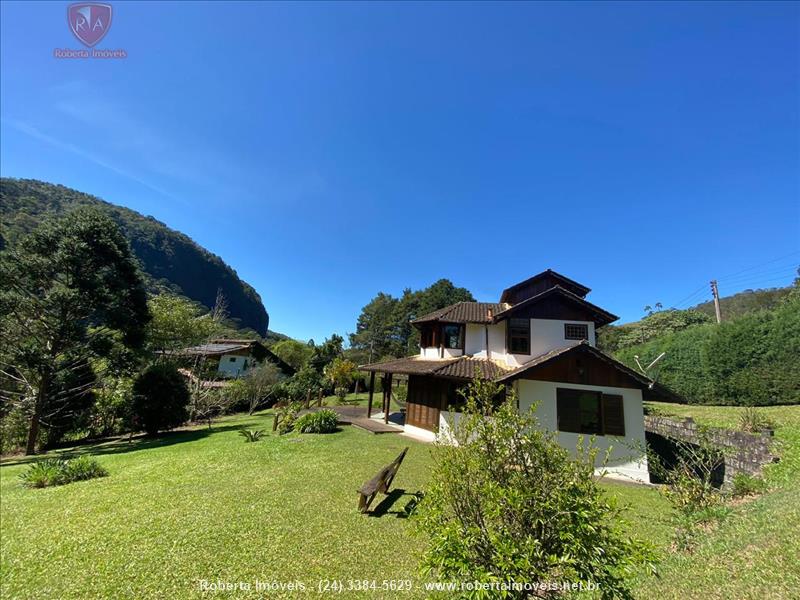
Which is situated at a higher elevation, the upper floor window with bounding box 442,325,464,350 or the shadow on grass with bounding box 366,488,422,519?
the upper floor window with bounding box 442,325,464,350

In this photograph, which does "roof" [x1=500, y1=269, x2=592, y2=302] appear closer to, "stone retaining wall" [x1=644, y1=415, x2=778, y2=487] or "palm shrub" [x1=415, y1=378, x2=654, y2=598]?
"stone retaining wall" [x1=644, y1=415, x2=778, y2=487]

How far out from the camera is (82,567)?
4.91 meters

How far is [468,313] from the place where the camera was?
1739 centimetres

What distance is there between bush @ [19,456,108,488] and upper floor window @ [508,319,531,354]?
16.0 m

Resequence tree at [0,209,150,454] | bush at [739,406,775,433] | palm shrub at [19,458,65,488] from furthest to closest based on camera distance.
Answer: tree at [0,209,150,454], bush at [739,406,775,433], palm shrub at [19,458,65,488]

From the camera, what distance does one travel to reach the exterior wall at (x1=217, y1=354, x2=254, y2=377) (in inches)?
1331

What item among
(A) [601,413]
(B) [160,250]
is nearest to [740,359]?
(A) [601,413]

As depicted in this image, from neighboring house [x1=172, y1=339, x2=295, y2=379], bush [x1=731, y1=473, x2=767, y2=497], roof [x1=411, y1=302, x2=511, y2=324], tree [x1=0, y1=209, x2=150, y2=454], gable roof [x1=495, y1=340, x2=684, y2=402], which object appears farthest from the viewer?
neighboring house [x1=172, y1=339, x2=295, y2=379]

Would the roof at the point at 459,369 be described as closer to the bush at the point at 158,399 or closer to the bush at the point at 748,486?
the bush at the point at 748,486

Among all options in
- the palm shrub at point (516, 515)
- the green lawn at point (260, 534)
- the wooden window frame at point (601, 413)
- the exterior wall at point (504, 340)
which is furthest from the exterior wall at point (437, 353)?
the palm shrub at point (516, 515)

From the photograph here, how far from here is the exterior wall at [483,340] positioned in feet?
50.2

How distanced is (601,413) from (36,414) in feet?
85.3

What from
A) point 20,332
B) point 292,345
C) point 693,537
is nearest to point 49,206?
point 292,345

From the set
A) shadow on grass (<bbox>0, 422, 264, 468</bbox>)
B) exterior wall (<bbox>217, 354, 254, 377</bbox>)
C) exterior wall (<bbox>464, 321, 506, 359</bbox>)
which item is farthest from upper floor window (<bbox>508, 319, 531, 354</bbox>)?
exterior wall (<bbox>217, 354, 254, 377</bbox>)
